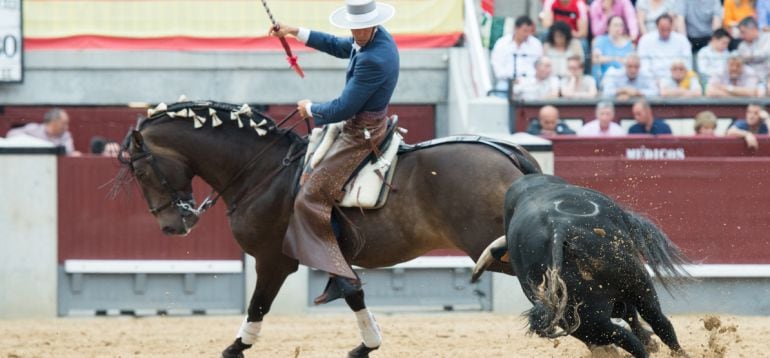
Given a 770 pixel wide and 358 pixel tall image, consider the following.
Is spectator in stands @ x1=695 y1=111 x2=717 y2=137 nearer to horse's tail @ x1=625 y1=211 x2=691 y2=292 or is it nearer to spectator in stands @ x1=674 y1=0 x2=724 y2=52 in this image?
spectator in stands @ x1=674 y1=0 x2=724 y2=52

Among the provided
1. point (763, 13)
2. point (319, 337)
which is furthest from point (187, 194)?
point (763, 13)

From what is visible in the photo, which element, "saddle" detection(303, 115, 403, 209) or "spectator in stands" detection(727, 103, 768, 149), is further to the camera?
"spectator in stands" detection(727, 103, 768, 149)

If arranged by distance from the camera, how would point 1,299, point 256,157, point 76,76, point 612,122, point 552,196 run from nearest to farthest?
point 552,196, point 256,157, point 1,299, point 612,122, point 76,76

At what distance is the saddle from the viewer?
7547 mm

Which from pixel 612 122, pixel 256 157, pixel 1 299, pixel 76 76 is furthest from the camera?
pixel 76 76

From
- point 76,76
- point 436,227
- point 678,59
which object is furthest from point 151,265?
point 678,59

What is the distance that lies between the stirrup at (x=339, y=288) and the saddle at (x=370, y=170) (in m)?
0.43

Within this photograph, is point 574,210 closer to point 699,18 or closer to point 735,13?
point 699,18

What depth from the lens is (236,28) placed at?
46.8 feet

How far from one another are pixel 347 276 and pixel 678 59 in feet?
21.5

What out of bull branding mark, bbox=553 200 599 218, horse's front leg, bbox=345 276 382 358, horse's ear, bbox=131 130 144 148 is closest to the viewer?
bull branding mark, bbox=553 200 599 218

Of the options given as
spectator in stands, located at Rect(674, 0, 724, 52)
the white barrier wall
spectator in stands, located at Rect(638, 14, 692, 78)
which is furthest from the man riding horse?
spectator in stands, located at Rect(674, 0, 724, 52)

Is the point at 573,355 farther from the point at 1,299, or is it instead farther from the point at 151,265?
the point at 1,299

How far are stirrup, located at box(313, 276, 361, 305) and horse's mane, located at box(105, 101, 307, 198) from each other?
2.80 feet
